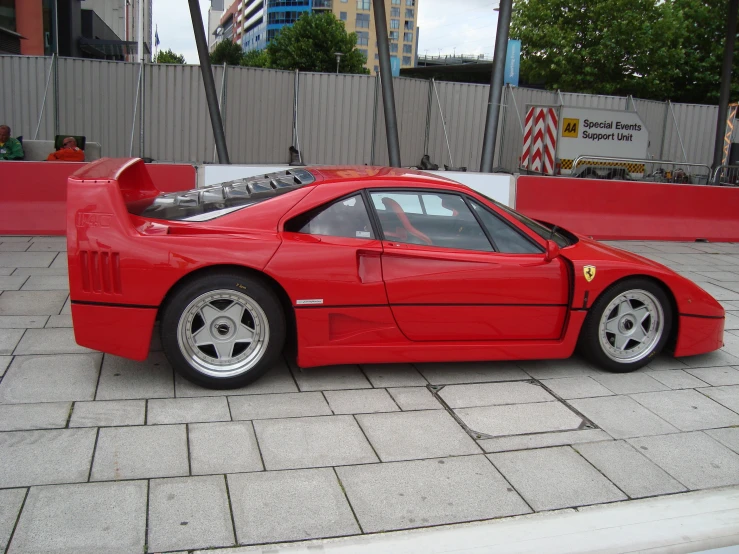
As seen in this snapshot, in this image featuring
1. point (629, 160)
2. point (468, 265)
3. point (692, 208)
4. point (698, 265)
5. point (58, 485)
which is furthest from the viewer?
point (629, 160)

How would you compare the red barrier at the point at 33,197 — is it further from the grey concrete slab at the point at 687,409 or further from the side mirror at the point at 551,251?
the grey concrete slab at the point at 687,409

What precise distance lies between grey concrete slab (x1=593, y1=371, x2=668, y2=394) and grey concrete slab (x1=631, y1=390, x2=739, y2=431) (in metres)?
0.08

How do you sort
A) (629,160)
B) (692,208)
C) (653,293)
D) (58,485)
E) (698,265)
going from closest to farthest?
(58,485) < (653,293) < (698,265) < (692,208) < (629,160)

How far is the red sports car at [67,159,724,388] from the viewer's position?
423 centimetres

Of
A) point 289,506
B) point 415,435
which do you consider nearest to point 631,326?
point 415,435

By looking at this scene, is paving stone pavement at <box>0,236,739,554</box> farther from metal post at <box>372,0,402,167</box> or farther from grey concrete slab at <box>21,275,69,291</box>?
metal post at <box>372,0,402,167</box>

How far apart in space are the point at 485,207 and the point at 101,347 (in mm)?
2514

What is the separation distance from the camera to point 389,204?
474 cm

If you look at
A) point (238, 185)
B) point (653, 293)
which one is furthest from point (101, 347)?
point (653, 293)

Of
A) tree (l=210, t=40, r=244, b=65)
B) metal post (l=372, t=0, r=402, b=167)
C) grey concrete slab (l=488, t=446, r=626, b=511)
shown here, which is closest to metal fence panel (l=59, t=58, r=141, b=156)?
metal post (l=372, t=0, r=402, b=167)

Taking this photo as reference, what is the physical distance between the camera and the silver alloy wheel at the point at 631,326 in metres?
4.99

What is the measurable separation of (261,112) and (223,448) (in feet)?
46.2

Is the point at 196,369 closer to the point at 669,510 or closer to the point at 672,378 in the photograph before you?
the point at 669,510

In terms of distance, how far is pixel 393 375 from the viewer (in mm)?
4930
